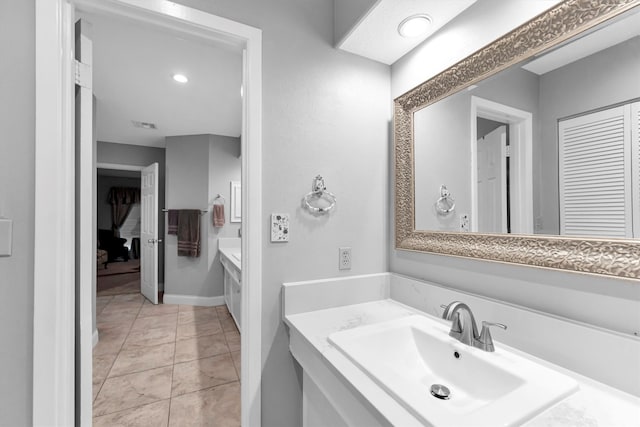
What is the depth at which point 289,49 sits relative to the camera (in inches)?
49.0

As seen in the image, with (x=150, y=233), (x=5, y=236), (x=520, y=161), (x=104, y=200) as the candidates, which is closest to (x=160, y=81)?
(x=5, y=236)

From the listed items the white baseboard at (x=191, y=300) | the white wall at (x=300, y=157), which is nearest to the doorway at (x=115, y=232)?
the white baseboard at (x=191, y=300)

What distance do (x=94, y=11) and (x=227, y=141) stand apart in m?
2.97

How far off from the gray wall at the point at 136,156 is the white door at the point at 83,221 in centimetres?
339

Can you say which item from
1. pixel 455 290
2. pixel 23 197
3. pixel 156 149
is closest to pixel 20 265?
pixel 23 197

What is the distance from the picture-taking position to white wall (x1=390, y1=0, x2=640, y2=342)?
28.3 inches

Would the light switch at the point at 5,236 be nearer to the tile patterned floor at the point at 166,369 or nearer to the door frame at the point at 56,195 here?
the door frame at the point at 56,195

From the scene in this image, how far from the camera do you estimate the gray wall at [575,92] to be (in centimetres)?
71

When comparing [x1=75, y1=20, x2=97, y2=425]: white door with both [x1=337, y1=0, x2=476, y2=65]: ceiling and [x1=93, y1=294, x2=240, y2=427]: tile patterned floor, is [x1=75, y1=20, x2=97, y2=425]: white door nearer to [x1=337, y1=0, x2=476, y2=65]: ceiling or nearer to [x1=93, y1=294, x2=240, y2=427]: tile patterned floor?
[x1=93, y1=294, x2=240, y2=427]: tile patterned floor

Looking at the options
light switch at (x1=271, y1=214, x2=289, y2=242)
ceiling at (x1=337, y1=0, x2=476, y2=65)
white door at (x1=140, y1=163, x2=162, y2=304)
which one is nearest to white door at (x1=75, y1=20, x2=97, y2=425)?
light switch at (x1=271, y1=214, x2=289, y2=242)

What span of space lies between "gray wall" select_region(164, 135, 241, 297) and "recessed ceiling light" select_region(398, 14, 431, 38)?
10.5ft

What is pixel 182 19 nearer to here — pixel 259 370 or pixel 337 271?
pixel 337 271

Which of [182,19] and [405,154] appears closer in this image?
[182,19]

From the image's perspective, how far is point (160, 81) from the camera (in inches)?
91.4
